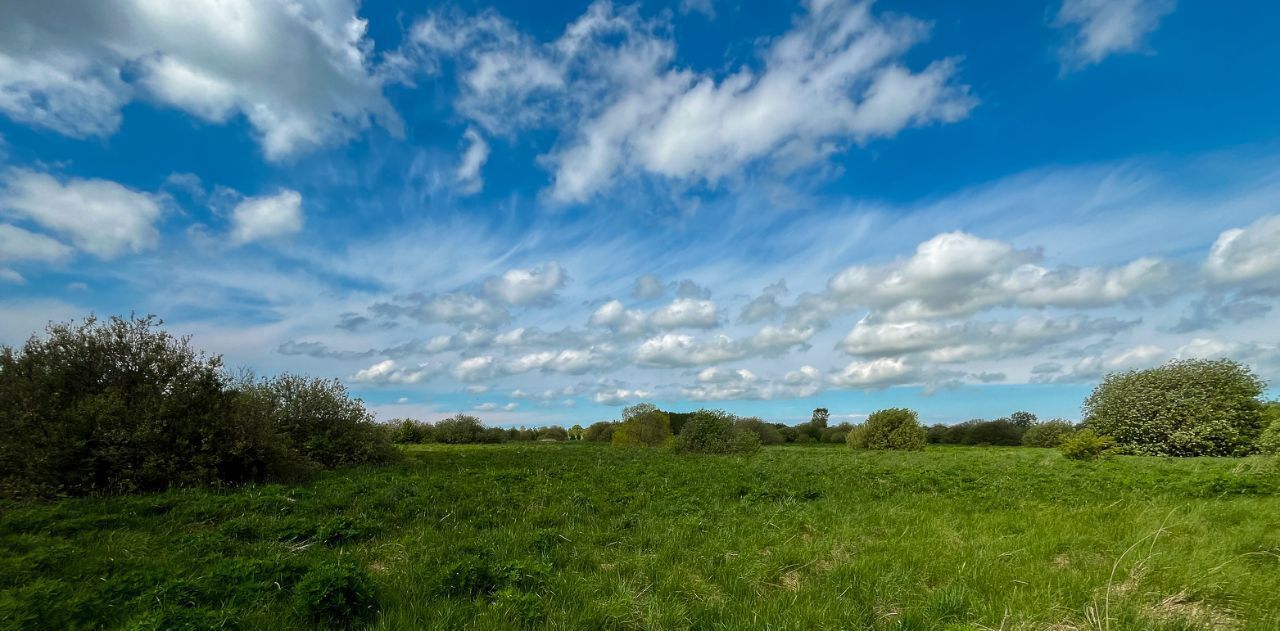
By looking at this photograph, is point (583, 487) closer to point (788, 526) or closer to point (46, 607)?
point (788, 526)

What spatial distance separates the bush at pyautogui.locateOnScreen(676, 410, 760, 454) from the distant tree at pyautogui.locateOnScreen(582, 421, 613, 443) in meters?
32.6

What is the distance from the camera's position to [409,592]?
231 inches

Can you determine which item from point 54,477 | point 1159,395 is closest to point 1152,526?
point 54,477

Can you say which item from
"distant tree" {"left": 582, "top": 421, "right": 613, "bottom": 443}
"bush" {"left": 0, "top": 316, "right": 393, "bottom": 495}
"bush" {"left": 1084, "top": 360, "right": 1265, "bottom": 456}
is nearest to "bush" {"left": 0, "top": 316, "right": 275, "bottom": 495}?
"bush" {"left": 0, "top": 316, "right": 393, "bottom": 495}

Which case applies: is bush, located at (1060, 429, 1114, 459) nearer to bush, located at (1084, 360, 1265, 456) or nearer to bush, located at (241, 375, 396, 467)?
bush, located at (1084, 360, 1265, 456)

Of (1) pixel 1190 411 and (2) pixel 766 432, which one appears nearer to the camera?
(1) pixel 1190 411

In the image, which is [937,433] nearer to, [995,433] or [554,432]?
[995,433]

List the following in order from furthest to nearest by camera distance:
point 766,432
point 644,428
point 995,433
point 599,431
→ point 599,431
point 766,432
point 995,433
point 644,428

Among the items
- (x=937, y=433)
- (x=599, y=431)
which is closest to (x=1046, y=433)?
(x=937, y=433)

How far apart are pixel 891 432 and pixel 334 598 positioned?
44346mm

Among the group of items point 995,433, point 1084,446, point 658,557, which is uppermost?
point 995,433

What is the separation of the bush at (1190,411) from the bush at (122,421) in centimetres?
4014

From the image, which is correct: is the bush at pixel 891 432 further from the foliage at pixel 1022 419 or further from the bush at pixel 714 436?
the foliage at pixel 1022 419

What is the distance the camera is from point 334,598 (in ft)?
16.6
